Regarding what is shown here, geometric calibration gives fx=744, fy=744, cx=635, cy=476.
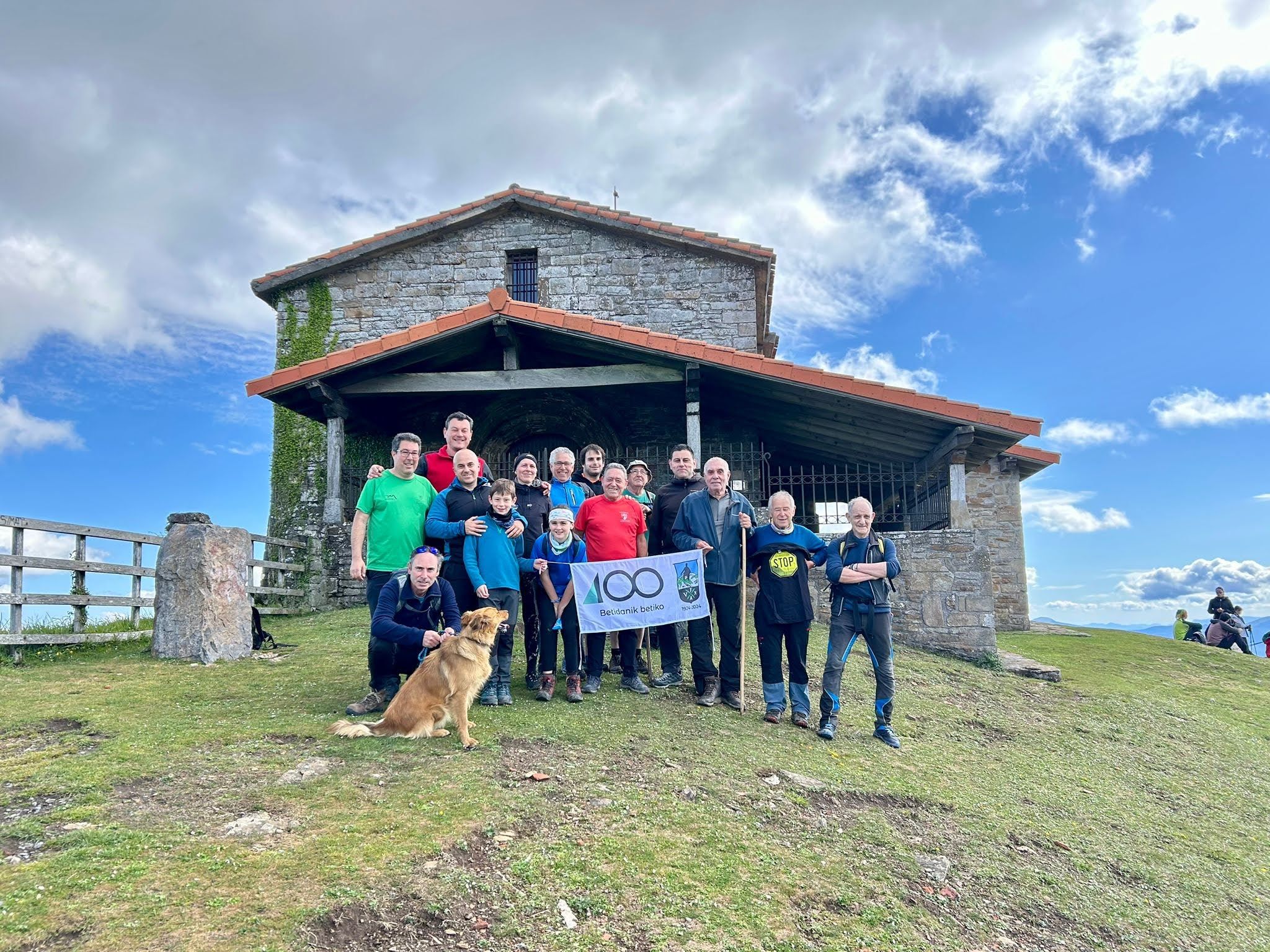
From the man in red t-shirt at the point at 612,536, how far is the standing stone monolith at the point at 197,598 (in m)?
3.74

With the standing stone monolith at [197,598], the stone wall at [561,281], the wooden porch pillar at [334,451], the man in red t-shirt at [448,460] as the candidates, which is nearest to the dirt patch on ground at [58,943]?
the man in red t-shirt at [448,460]

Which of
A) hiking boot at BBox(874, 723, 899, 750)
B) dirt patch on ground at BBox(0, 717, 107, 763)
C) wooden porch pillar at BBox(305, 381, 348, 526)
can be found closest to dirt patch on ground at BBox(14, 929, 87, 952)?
dirt patch on ground at BBox(0, 717, 107, 763)

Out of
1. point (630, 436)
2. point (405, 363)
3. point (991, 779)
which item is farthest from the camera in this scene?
point (630, 436)

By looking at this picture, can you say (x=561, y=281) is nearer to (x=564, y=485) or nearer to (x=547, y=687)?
(x=564, y=485)

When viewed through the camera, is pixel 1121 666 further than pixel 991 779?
Yes

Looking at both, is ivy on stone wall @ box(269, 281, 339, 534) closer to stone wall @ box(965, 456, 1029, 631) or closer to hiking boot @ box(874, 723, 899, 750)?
hiking boot @ box(874, 723, 899, 750)

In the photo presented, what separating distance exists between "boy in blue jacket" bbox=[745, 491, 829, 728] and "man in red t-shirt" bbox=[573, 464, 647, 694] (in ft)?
3.27

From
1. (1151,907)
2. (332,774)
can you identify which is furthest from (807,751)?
(332,774)

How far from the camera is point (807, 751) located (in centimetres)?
496

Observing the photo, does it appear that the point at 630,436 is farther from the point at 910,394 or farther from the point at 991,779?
the point at 991,779

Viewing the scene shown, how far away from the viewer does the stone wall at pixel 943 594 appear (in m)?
9.59

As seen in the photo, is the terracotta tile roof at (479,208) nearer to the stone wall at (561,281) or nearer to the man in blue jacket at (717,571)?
the stone wall at (561,281)

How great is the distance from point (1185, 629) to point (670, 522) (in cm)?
1685

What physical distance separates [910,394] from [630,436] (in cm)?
550
